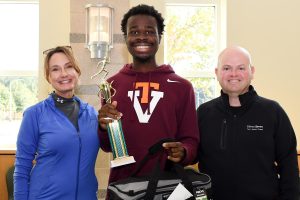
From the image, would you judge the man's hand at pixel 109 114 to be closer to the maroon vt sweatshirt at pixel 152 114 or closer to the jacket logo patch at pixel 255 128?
Result: the maroon vt sweatshirt at pixel 152 114

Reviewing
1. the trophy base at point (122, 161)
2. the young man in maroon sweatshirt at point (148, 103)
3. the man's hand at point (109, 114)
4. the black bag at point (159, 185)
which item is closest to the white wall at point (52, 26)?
the young man in maroon sweatshirt at point (148, 103)

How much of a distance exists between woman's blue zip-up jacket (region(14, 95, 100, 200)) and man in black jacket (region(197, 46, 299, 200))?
681mm

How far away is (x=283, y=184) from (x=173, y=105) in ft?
2.41

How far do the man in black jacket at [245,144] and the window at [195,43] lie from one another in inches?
81.5

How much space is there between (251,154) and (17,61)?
3095mm

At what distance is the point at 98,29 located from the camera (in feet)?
10.4

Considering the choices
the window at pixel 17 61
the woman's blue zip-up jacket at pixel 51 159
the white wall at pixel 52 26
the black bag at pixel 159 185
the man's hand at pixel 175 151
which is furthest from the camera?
the window at pixel 17 61

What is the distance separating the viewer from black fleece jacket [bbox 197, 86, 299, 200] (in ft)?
6.23

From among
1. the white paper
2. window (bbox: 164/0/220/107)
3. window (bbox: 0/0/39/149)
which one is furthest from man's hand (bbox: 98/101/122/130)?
window (bbox: 0/0/39/149)

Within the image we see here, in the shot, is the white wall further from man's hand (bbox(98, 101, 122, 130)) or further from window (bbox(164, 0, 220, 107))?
man's hand (bbox(98, 101, 122, 130))

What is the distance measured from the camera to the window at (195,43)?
4133 mm

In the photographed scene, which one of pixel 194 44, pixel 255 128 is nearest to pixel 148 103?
pixel 255 128

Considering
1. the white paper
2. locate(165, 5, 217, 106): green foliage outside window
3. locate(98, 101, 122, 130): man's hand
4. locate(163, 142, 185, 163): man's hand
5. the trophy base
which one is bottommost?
the white paper

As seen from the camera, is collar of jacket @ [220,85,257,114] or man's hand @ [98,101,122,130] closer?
man's hand @ [98,101,122,130]
